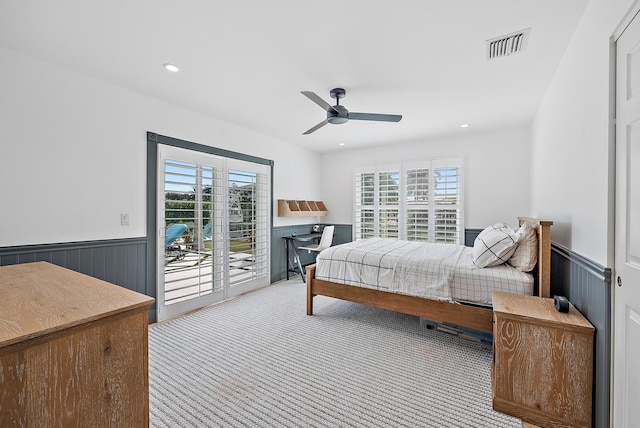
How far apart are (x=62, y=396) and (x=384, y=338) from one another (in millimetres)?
2340

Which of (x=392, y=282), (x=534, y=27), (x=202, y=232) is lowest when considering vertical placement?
(x=392, y=282)

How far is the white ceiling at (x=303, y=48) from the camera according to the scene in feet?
5.52

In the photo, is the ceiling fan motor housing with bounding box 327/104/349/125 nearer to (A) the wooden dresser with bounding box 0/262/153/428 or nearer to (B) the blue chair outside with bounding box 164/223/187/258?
(B) the blue chair outside with bounding box 164/223/187/258

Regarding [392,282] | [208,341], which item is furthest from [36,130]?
[392,282]

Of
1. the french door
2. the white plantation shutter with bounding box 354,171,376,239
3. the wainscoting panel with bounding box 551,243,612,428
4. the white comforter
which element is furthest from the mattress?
the white plantation shutter with bounding box 354,171,376,239

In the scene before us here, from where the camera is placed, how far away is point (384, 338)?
8.63 ft

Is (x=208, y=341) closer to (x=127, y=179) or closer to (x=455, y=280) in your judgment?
(x=127, y=179)

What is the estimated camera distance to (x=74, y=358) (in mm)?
906

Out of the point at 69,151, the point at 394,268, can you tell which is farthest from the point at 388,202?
the point at 69,151

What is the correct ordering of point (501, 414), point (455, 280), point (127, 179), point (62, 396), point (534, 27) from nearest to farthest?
point (62, 396)
point (501, 414)
point (534, 27)
point (455, 280)
point (127, 179)

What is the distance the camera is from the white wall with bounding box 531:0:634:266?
139 centimetres

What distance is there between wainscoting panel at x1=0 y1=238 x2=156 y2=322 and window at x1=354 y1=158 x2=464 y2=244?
3.61m

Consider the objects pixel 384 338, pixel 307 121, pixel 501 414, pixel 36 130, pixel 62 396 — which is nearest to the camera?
pixel 62 396

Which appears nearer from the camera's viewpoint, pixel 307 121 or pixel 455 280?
pixel 455 280
